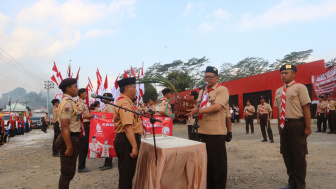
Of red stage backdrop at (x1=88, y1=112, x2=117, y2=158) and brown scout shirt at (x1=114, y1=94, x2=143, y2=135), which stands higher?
brown scout shirt at (x1=114, y1=94, x2=143, y2=135)

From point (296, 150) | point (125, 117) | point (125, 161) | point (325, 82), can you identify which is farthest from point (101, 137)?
point (325, 82)

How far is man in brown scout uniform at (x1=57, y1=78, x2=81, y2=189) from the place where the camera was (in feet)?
10.3

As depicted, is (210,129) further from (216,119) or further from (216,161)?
(216,161)

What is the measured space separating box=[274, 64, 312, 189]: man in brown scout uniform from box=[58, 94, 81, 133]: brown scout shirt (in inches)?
126

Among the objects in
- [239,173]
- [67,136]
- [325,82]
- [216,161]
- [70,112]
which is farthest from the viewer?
[325,82]

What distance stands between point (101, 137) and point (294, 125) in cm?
428

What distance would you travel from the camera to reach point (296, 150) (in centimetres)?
361

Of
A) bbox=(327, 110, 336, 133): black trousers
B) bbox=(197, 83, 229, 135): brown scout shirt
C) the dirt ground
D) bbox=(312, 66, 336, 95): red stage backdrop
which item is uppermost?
bbox=(312, 66, 336, 95): red stage backdrop

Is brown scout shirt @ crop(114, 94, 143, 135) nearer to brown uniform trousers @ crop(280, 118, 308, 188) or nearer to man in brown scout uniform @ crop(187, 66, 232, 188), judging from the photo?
man in brown scout uniform @ crop(187, 66, 232, 188)

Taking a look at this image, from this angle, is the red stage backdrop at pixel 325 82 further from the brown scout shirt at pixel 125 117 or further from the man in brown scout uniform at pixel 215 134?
the brown scout shirt at pixel 125 117

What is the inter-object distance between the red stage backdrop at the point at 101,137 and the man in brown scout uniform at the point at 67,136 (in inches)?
94.7

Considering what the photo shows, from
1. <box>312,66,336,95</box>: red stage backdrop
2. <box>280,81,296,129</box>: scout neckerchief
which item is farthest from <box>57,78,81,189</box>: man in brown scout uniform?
<box>312,66,336,95</box>: red stage backdrop

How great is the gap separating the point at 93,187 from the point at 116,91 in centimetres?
365

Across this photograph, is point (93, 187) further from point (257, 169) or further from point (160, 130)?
point (257, 169)
